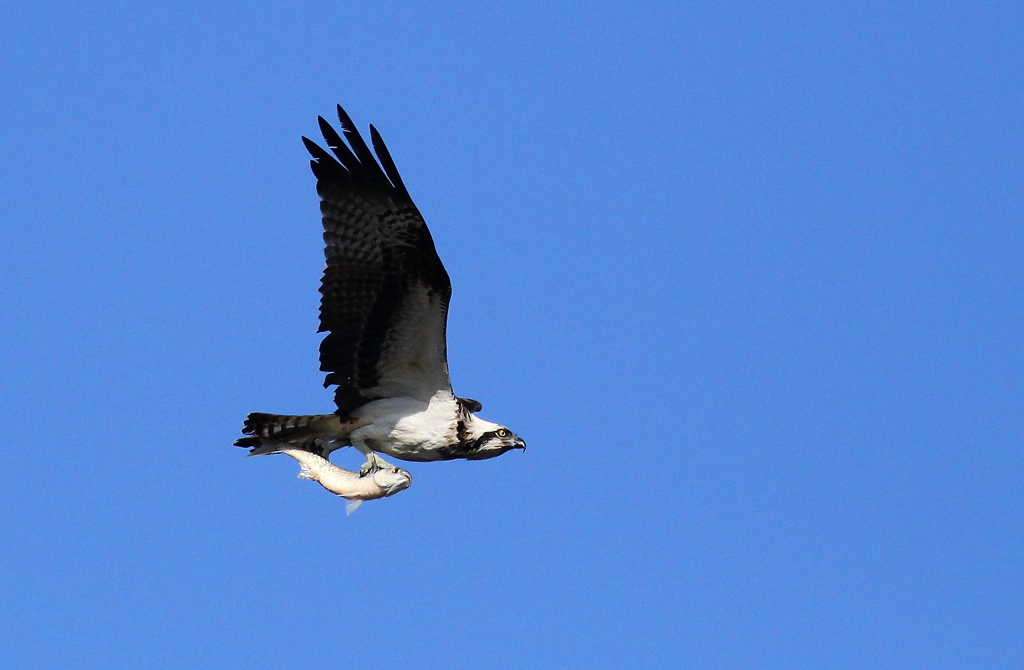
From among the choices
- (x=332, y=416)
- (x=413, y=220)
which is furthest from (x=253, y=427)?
(x=413, y=220)

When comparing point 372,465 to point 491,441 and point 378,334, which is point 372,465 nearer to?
point 378,334

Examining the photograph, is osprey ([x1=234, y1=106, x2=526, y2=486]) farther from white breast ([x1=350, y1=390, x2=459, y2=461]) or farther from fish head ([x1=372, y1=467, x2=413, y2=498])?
fish head ([x1=372, y1=467, x2=413, y2=498])

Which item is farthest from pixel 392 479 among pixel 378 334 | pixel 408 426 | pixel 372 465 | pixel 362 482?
pixel 378 334

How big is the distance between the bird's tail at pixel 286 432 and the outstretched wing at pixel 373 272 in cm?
36

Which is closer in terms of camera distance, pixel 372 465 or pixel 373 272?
pixel 372 465

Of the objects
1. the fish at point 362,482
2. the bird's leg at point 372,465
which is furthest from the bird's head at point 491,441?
the fish at point 362,482

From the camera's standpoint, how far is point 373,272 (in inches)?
415

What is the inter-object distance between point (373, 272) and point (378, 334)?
19.4 inches

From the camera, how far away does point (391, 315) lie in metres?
10.6

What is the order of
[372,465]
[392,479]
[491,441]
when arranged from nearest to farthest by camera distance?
[392,479], [372,465], [491,441]

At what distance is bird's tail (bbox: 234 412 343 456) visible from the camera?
1094 cm

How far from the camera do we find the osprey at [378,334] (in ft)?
34.2

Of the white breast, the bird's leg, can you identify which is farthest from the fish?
the white breast

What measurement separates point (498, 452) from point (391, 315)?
1.47m
